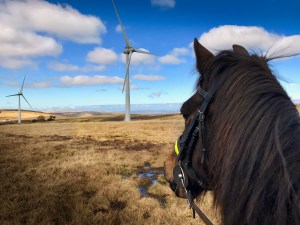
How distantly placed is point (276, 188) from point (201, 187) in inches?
Answer: 43.7

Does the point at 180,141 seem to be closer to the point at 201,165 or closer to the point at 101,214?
the point at 201,165

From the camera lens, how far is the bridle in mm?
2133

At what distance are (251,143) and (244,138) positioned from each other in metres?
0.06

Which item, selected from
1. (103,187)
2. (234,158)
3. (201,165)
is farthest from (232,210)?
(103,187)

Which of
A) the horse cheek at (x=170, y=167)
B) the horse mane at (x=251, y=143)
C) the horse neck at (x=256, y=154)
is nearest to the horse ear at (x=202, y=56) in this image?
the horse mane at (x=251, y=143)

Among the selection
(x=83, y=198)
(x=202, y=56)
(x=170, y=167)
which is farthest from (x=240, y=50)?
(x=83, y=198)

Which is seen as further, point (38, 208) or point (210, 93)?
point (38, 208)

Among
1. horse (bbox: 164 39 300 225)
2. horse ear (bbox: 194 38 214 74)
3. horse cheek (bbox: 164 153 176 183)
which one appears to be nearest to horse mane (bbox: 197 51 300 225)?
horse (bbox: 164 39 300 225)

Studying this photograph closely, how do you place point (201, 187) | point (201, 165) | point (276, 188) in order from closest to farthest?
1. point (276, 188)
2. point (201, 165)
3. point (201, 187)

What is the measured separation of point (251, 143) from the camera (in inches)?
67.2

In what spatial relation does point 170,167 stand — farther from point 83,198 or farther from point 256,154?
point 83,198

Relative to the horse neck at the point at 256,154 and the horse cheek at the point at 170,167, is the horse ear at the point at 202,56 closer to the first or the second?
the horse neck at the point at 256,154

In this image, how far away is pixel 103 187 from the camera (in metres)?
11.7

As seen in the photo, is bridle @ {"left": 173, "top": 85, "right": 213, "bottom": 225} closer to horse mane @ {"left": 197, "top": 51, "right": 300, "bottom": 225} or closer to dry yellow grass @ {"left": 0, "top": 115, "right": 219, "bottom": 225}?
horse mane @ {"left": 197, "top": 51, "right": 300, "bottom": 225}
